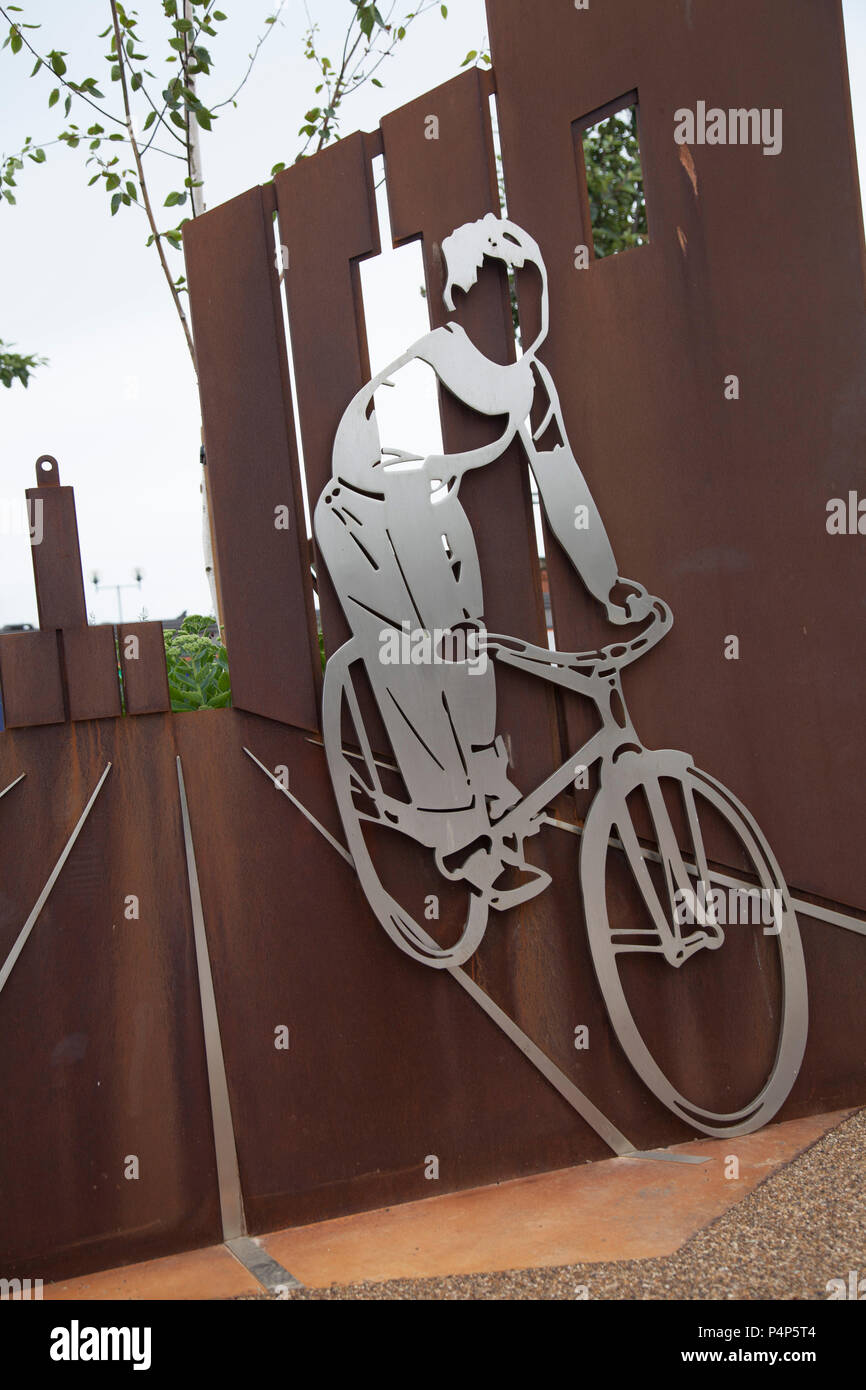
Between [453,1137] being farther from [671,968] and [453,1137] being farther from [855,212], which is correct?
[855,212]

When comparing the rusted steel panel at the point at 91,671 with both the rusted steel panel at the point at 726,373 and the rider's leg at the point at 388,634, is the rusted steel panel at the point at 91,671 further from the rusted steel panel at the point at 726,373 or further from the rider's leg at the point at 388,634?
the rusted steel panel at the point at 726,373

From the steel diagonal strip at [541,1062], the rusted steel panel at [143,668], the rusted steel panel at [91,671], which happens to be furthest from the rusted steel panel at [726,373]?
the rusted steel panel at [91,671]

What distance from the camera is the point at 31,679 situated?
281cm

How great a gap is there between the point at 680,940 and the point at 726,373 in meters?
1.67

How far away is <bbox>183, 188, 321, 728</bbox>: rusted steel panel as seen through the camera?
303 cm

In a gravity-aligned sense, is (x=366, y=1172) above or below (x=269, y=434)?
below

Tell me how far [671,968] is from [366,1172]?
103 centimetres

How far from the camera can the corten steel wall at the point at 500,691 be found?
2816 millimetres

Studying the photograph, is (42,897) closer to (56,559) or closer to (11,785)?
(11,785)

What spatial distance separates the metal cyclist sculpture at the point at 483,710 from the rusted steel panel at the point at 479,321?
5 cm

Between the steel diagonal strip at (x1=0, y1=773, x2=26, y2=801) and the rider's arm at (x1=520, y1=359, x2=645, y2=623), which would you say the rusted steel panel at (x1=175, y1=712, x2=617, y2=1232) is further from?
the rider's arm at (x1=520, y1=359, x2=645, y2=623)

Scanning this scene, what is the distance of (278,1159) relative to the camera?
9.53 feet

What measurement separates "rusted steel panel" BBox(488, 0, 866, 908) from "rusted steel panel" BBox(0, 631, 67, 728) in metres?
1.39
